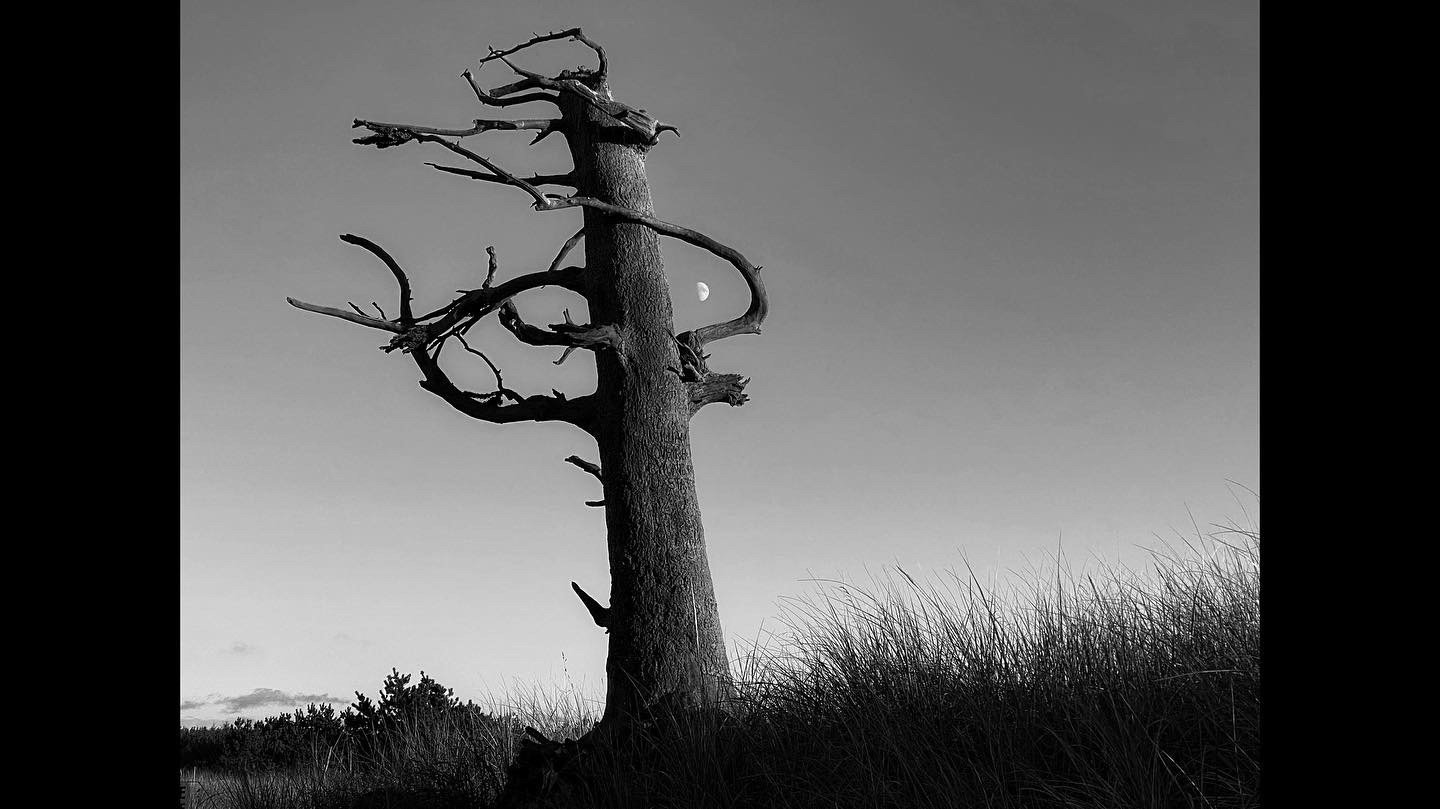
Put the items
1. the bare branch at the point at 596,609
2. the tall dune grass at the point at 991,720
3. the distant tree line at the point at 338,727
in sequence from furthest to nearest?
the distant tree line at the point at 338,727, the bare branch at the point at 596,609, the tall dune grass at the point at 991,720

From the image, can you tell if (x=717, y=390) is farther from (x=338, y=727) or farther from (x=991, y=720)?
(x=338, y=727)

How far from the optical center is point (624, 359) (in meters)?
7.69

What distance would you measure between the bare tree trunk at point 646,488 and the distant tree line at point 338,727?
9.69 ft

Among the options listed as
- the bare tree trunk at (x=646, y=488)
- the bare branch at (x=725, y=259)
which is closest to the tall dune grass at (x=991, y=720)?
the bare tree trunk at (x=646, y=488)

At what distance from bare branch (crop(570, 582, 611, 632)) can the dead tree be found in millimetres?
11

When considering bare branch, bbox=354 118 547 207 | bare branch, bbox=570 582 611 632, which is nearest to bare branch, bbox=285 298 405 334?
bare branch, bbox=354 118 547 207

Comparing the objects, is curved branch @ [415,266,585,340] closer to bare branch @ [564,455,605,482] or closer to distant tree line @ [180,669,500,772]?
bare branch @ [564,455,605,482]

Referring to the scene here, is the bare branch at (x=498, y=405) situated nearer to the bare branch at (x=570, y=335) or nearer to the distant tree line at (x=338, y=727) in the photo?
the bare branch at (x=570, y=335)

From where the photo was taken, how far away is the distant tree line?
10.4 meters

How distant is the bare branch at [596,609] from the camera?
300 inches

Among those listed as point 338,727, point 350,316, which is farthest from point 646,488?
point 338,727
